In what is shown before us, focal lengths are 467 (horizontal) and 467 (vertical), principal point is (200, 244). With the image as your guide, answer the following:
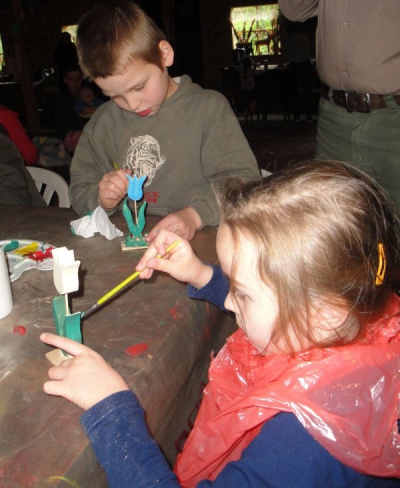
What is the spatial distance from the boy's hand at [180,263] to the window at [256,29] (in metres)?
11.1

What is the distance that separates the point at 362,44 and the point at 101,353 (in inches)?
58.7

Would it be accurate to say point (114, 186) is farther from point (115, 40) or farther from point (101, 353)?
point (101, 353)

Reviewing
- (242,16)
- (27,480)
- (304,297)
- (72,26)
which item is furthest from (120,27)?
(72,26)

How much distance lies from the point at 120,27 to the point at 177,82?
0.35m

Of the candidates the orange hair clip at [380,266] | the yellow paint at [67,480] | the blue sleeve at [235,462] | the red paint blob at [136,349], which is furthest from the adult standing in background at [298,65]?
the yellow paint at [67,480]

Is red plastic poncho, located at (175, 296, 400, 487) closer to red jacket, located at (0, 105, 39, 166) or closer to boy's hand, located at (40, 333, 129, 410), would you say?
boy's hand, located at (40, 333, 129, 410)

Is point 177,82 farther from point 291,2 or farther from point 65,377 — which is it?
point 65,377

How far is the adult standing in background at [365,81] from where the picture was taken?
5.48 ft

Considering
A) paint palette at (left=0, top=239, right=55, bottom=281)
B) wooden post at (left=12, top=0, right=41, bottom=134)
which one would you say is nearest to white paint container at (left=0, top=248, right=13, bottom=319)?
paint palette at (left=0, top=239, right=55, bottom=281)

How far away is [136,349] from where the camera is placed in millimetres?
844

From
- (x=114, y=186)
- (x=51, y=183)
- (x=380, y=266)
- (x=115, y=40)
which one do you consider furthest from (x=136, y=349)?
(x=51, y=183)

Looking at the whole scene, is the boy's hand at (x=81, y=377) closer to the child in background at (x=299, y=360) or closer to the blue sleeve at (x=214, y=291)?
the child in background at (x=299, y=360)

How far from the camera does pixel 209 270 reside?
1.14 meters

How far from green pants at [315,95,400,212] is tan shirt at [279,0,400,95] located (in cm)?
9
